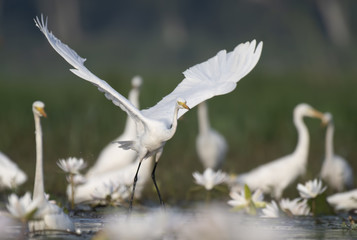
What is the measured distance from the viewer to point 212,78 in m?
5.30

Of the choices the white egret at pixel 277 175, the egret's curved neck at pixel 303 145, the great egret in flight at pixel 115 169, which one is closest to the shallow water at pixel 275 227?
the great egret in flight at pixel 115 169

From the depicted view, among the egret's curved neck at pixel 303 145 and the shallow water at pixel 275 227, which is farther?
the egret's curved neck at pixel 303 145

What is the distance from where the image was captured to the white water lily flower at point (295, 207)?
5078 mm

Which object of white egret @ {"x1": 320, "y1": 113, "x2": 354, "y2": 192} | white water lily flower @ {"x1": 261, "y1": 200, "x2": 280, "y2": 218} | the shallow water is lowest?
the shallow water

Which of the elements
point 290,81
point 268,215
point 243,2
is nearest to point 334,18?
point 243,2

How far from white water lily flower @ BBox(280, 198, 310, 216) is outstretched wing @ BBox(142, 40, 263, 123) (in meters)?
0.89

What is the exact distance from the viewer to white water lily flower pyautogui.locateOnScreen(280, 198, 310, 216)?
5.08 meters

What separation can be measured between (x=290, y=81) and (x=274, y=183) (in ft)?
23.2

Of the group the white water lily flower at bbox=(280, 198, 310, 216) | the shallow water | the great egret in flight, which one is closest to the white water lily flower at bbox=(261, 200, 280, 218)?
the shallow water

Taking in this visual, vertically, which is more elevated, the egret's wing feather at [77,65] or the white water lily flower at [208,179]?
the egret's wing feather at [77,65]

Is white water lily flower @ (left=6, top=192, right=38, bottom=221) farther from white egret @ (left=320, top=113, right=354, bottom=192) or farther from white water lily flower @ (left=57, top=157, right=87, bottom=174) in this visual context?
white egret @ (left=320, top=113, right=354, bottom=192)

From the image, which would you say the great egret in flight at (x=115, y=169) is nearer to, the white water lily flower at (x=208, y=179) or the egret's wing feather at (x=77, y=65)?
the white water lily flower at (x=208, y=179)

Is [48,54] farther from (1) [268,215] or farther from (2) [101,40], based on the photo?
(1) [268,215]

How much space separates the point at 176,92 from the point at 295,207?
1.16 meters
